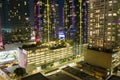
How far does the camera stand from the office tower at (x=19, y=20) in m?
49.0

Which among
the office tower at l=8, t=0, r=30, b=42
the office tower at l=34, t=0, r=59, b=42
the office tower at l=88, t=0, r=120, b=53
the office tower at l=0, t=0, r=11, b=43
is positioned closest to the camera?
the office tower at l=88, t=0, r=120, b=53

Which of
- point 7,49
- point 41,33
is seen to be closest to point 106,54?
point 7,49

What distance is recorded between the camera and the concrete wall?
23.6 metres

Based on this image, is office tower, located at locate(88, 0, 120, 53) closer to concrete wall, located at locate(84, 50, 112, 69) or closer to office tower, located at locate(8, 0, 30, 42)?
concrete wall, located at locate(84, 50, 112, 69)

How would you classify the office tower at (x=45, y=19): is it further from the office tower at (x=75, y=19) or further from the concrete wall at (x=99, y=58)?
the concrete wall at (x=99, y=58)

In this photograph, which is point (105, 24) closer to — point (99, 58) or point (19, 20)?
point (99, 58)

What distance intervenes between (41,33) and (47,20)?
216 inches

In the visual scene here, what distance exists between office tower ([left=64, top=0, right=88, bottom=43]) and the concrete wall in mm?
19854

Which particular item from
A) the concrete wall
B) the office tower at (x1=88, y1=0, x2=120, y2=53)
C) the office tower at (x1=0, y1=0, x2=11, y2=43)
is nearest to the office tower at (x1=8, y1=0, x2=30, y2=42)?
the office tower at (x1=0, y1=0, x2=11, y2=43)

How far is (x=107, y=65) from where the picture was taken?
23.7m

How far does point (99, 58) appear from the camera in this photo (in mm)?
24891

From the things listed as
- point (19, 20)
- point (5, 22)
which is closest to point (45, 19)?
point (19, 20)

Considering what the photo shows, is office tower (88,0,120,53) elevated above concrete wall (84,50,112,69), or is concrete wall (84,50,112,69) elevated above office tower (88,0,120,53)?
office tower (88,0,120,53)

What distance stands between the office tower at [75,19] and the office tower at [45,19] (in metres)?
4.14
